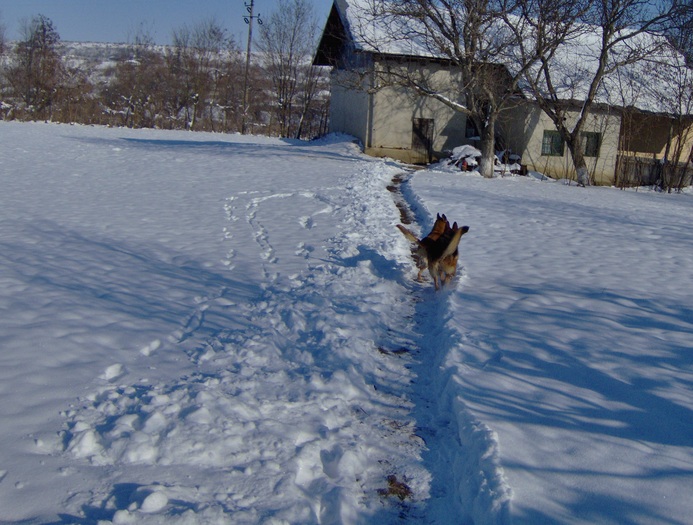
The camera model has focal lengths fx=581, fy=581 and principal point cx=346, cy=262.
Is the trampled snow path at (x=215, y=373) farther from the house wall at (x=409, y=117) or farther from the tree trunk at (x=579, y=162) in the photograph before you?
the house wall at (x=409, y=117)

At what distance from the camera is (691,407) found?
11.9 feet

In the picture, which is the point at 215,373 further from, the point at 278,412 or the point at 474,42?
the point at 474,42

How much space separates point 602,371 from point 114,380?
3372mm

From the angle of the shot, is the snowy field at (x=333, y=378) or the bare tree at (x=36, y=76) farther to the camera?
the bare tree at (x=36, y=76)

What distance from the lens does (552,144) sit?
79.3ft

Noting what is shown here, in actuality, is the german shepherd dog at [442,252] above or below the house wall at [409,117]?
below

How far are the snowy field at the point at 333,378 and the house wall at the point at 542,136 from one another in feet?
51.8

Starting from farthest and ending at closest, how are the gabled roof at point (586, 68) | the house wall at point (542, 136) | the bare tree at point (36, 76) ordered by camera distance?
the bare tree at point (36, 76) → the house wall at point (542, 136) → the gabled roof at point (586, 68)

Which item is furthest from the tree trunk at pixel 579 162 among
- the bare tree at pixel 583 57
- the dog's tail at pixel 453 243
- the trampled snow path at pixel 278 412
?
the trampled snow path at pixel 278 412

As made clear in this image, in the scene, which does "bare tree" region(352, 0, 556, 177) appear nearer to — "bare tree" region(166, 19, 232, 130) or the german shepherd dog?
the german shepherd dog

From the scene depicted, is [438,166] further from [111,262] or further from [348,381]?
[348,381]

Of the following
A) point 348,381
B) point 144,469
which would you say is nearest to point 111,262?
point 348,381

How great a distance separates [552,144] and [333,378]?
74.2ft

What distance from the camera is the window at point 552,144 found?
24.0 metres
